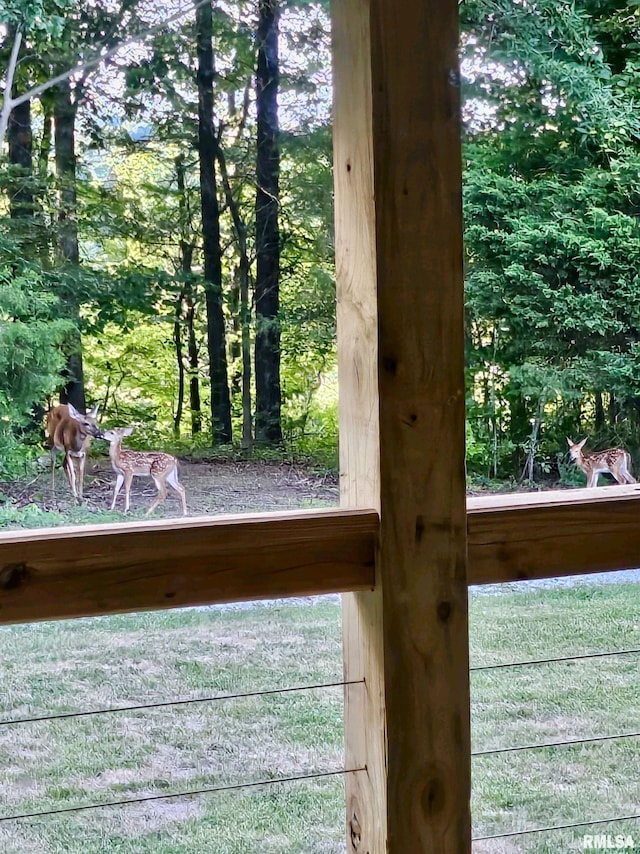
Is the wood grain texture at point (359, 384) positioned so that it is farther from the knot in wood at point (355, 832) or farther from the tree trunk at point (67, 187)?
the tree trunk at point (67, 187)

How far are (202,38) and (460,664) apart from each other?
129 cm

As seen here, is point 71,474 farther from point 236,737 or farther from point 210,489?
point 236,737

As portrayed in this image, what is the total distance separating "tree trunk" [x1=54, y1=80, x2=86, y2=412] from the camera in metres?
1.51

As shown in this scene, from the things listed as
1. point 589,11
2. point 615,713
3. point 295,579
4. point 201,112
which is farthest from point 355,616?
point 589,11

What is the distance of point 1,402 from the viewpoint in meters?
1.47

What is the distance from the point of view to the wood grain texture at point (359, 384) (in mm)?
872

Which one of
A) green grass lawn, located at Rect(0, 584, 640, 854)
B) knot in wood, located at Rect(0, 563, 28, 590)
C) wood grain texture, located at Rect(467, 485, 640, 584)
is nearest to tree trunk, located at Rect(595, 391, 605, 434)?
green grass lawn, located at Rect(0, 584, 640, 854)

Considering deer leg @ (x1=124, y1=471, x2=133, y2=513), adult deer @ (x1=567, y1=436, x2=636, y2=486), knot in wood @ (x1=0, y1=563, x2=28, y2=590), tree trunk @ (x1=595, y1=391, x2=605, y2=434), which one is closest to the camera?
knot in wood @ (x1=0, y1=563, x2=28, y2=590)

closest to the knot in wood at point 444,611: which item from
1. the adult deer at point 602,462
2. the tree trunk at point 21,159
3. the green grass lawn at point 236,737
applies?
the green grass lawn at point 236,737

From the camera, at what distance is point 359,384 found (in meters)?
0.92

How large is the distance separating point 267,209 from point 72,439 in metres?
0.60

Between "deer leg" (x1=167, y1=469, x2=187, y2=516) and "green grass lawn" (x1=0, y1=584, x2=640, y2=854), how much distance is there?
0.21 metres

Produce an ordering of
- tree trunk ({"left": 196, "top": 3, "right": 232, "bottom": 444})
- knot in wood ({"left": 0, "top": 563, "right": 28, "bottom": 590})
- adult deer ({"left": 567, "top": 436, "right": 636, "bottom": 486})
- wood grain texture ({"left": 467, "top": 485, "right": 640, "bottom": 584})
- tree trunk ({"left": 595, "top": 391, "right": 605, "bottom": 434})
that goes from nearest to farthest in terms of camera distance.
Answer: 1. knot in wood ({"left": 0, "top": 563, "right": 28, "bottom": 590})
2. wood grain texture ({"left": 467, "top": 485, "right": 640, "bottom": 584})
3. tree trunk ({"left": 196, "top": 3, "right": 232, "bottom": 444})
4. adult deer ({"left": 567, "top": 436, "right": 636, "bottom": 486})
5. tree trunk ({"left": 595, "top": 391, "right": 605, "bottom": 434})

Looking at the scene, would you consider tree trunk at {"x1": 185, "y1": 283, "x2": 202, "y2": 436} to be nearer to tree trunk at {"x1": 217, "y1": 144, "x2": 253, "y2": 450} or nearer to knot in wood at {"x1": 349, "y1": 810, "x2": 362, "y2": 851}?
tree trunk at {"x1": 217, "y1": 144, "x2": 253, "y2": 450}
